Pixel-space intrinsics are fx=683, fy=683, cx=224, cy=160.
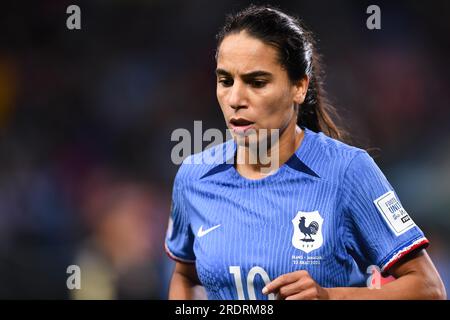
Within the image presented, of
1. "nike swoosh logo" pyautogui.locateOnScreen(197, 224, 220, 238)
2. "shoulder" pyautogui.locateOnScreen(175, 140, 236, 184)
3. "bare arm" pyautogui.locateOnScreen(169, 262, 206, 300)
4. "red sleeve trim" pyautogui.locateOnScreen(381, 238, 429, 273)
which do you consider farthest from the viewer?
"bare arm" pyautogui.locateOnScreen(169, 262, 206, 300)

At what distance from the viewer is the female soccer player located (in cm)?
261

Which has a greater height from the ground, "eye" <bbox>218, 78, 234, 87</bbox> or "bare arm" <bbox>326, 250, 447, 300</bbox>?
"eye" <bbox>218, 78, 234, 87</bbox>

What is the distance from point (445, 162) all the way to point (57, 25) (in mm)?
3704

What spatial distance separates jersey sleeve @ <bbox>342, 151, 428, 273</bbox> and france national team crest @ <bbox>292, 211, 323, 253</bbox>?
0.11 m

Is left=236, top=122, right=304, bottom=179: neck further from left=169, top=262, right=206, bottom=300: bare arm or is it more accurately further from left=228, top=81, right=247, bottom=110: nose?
left=169, top=262, right=206, bottom=300: bare arm

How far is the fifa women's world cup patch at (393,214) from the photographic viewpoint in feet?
8.58

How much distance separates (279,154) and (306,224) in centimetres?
38

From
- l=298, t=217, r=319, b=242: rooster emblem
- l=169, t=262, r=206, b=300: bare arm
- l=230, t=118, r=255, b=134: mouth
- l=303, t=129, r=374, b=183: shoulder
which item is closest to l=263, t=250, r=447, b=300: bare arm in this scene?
l=298, t=217, r=319, b=242: rooster emblem

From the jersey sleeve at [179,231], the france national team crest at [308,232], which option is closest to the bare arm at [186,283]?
the jersey sleeve at [179,231]

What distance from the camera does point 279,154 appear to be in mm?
2932

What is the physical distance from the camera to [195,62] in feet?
20.4

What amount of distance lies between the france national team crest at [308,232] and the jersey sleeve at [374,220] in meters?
0.11

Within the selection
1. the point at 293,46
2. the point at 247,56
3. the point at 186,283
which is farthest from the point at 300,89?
the point at 186,283

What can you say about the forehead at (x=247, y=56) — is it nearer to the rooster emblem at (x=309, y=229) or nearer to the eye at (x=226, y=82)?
the eye at (x=226, y=82)
